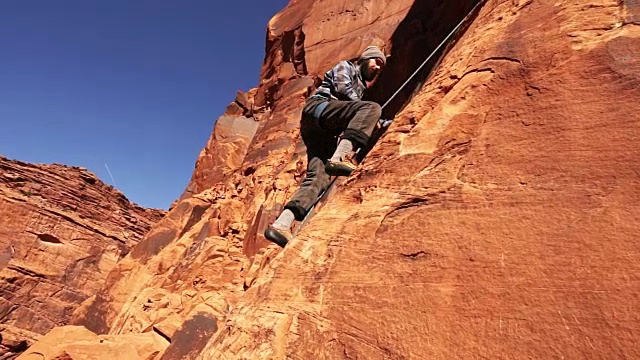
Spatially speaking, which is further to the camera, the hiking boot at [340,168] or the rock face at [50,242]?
the rock face at [50,242]

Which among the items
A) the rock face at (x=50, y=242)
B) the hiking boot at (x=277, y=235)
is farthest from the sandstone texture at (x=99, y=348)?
the rock face at (x=50, y=242)

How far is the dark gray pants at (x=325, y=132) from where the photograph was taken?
409 centimetres

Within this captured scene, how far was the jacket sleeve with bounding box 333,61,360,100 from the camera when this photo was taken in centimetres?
463

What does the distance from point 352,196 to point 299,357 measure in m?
1.25

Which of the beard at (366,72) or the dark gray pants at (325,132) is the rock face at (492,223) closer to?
the dark gray pants at (325,132)

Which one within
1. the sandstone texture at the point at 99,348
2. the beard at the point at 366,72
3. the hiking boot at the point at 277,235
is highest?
the beard at the point at 366,72

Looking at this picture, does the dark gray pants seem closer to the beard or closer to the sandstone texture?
the beard

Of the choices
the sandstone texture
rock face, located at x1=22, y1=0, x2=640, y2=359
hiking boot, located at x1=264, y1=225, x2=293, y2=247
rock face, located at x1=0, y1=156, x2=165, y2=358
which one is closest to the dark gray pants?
hiking boot, located at x1=264, y1=225, x2=293, y2=247

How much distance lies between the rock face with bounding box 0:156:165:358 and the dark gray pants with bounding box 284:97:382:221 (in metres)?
17.9

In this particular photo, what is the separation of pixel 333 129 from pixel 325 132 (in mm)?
190

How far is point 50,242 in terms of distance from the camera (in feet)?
70.6

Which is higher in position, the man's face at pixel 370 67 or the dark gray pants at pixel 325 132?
the man's face at pixel 370 67

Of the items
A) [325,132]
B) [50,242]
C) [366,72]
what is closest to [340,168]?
[325,132]

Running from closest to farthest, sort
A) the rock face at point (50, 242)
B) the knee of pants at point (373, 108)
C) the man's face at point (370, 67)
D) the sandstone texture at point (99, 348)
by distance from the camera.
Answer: the knee of pants at point (373, 108) → the man's face at point (370, 67) → the sandstone texture at point (99, 348) → the rock face at point (50, 242)
